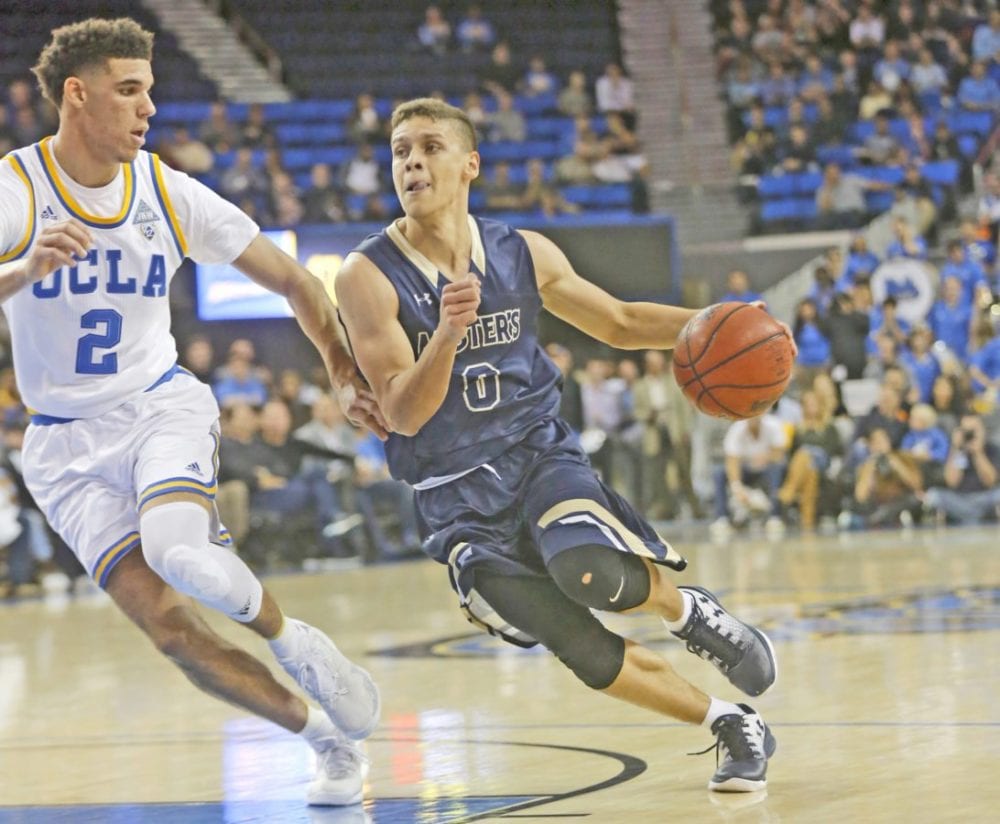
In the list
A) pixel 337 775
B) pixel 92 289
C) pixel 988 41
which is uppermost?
pixel 988 41

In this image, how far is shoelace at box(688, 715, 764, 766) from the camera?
4.17 m

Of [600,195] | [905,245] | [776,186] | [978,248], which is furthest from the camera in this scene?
[776,186]

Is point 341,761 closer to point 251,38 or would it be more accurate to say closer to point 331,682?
point 331,682

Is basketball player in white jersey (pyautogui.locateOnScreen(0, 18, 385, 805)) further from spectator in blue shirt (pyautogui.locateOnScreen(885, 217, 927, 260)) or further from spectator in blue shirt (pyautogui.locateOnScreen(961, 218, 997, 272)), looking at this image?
spectator in blue shirt (pyautogui.locateOnScreen(961, 218, 997, 272))

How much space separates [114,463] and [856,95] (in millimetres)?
16491

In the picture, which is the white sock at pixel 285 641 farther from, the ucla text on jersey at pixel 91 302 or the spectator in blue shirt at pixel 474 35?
the spectator in blue shirt at pixel 474 35

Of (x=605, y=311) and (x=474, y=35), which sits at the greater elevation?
(x=474, y=35)

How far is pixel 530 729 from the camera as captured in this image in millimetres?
5262

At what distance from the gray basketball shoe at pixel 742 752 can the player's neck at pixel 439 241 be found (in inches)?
54.1

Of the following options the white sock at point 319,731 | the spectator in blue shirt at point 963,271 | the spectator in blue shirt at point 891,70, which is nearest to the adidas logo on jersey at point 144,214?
the white sock at point 319,731

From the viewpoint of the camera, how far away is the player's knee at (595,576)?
411cm

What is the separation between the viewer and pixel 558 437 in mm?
4594

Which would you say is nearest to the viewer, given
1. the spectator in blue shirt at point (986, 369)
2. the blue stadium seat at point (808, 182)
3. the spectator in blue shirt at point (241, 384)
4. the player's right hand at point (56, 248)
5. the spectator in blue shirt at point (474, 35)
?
the player's right hand at point (56, 248)

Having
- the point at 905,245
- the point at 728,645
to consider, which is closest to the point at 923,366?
the point at 905,245
